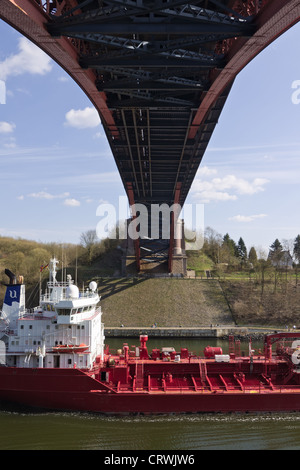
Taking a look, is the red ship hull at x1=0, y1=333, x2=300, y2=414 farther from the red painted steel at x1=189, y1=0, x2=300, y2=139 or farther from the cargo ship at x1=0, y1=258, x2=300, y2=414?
the red painted steel at x1=189, y1=0, x2=300, y2=139

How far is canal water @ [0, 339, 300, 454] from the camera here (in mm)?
12469

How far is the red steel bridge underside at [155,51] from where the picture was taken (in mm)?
8969

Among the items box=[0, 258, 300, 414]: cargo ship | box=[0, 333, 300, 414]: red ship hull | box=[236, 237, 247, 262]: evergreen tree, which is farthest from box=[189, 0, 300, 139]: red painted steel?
box=[236, 237, 247, 262]: evergreen tree

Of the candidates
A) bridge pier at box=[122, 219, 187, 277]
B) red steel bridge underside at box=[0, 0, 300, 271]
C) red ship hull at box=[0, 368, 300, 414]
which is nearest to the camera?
red steel bridge underside at box=[0, 0, 300, 271]

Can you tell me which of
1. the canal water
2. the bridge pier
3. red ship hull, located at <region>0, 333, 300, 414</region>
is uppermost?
the bridge pier

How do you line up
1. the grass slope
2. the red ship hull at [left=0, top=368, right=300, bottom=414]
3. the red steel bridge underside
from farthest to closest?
1. the grass slope
2. the red ship hull at [left=0, top=368, right=300, bottom=414]
3. the red steel bridge underside

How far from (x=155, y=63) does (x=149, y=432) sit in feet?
39.5

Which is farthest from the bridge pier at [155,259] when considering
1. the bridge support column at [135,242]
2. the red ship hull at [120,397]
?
the red ship hull at [120,397]

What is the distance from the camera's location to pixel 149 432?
1338 centimetres

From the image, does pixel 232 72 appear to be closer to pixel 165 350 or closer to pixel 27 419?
pixel 165 350

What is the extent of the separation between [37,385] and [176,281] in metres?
26.6

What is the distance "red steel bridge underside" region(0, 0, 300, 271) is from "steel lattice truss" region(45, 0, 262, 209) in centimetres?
3
